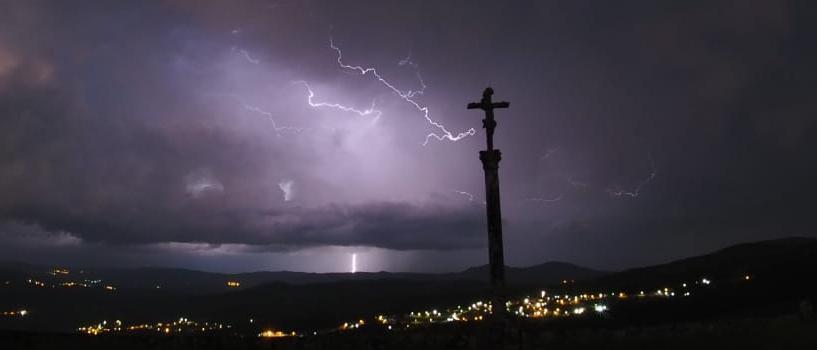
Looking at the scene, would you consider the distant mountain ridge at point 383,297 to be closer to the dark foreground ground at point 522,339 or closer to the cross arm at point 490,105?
the dark foreground ground at point 522,339

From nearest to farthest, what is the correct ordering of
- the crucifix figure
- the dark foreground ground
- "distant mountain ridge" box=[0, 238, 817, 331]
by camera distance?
1. the crucifix figure
2. the dark foreground ground
3. "distant mountain ridge" box=[0, 238, 817, 331]

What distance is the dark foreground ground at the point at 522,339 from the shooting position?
15.2 metres

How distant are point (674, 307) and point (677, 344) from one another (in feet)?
133

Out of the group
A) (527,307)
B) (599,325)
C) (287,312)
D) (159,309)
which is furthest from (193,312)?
(599,325)

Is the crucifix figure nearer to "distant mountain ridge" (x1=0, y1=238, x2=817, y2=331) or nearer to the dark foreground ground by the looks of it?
the dark foreground ground

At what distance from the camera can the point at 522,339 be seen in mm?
16328

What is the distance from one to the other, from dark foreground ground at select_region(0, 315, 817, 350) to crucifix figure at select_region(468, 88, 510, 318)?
1.09 m

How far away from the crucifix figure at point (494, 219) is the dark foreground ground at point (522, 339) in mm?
1087

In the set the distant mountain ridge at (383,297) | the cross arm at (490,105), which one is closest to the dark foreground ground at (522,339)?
the cross arm at (490,105)

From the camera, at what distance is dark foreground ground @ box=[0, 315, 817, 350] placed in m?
15.2

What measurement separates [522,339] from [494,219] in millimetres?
4232

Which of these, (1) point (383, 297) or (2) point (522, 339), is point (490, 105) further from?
(1) point (383, 297)

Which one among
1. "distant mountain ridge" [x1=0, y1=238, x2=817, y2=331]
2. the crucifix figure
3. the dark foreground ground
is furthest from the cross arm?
"distant mountain ridge" [x1=0, y1=238, x2=817, y2=331]

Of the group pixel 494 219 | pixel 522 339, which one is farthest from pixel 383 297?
pixel 494 219
